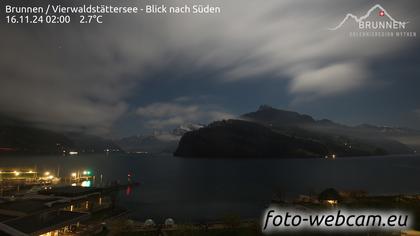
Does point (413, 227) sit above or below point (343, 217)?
below

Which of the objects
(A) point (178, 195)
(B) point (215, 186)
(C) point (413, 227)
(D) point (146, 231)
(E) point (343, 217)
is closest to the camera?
(E) point (343, 217)

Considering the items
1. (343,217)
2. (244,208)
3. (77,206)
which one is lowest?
(244,208)

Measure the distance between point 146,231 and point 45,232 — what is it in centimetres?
1031

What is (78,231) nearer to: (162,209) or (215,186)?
(162,209)

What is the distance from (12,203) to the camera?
38.1 meters

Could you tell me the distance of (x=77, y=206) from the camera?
1961 inches

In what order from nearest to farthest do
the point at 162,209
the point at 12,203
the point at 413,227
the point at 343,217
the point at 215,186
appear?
the point at 343,217 < the point at 413,227 < the point at 12,203 < the point at 162,209 < the point at 215,186

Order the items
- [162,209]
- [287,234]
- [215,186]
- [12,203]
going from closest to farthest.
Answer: [287,234], [12,203], [162,209], [215,186]

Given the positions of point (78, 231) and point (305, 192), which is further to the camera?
point (305, 192)

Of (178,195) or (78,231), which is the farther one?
(178,195)

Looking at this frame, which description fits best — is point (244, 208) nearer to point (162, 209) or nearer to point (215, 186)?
point (162, 209)

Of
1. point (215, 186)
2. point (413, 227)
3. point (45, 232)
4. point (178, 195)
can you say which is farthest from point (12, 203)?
point (215, 186)

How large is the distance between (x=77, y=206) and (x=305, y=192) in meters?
66.7

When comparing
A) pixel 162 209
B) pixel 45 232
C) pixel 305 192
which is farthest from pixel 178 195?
pixel 45 232
